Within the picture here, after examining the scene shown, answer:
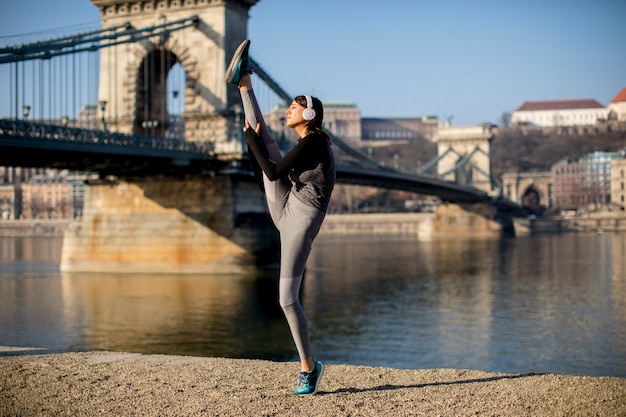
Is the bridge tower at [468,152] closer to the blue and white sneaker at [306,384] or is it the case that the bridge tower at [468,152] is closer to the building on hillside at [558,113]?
the building on hillside at [558,113]

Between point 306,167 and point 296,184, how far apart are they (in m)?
0.13

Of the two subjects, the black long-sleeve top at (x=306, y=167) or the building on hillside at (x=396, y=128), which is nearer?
the black long-sleeve top at (x=306, y=167)

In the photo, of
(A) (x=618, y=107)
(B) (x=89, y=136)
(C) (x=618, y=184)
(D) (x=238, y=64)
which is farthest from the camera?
(A) (x=618, y=107)

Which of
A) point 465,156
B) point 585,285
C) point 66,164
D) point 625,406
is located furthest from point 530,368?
point 465,156

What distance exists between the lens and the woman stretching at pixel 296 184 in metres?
6.12

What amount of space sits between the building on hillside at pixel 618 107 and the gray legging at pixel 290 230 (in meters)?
153

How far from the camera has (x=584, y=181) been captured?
11212 centimetres

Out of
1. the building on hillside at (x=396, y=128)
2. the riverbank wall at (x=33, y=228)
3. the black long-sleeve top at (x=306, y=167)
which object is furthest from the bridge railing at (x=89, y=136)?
the building on hillside at (x=396, y=128)

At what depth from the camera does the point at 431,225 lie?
7669 cm

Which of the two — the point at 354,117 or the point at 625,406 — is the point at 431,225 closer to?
the point at 625,406

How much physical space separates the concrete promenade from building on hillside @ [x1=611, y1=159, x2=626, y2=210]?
316 feet

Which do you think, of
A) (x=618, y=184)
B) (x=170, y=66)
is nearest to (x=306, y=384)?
(x=170, y=66)

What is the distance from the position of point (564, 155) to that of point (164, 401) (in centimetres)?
13435

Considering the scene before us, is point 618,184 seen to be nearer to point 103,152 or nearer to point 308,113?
point 103,152
